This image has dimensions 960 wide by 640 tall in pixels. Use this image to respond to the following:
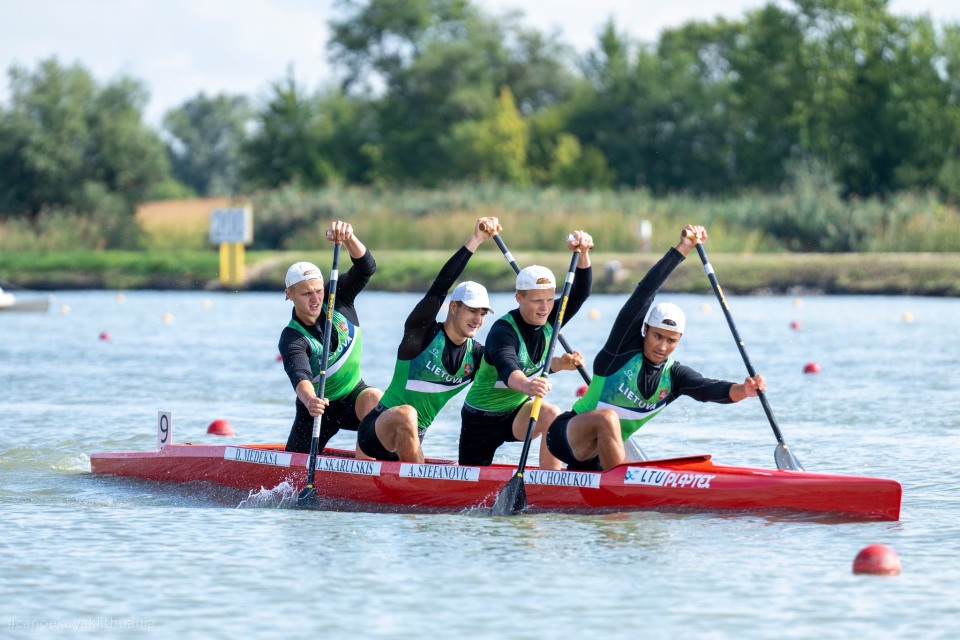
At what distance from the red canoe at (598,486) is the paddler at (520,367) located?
224mm

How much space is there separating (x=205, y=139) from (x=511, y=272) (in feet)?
253

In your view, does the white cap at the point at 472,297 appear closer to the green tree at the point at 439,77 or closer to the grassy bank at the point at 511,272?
the grassy bank at the point at 511,272

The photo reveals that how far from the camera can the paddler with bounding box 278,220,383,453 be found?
10078 millimetres

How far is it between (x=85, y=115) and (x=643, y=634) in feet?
156

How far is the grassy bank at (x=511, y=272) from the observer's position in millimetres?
32344

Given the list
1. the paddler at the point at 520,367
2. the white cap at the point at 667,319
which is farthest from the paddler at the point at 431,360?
the white cap at the point at 667,319

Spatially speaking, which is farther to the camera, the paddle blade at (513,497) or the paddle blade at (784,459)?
the paddle blade at (784,459)

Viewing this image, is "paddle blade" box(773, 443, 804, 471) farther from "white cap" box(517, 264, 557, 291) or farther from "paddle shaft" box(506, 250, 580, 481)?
"white cap" box(517, 264, 557, 291)

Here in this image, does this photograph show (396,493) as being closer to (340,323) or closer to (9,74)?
(340,323)

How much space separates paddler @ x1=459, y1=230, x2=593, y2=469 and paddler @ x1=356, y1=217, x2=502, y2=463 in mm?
149

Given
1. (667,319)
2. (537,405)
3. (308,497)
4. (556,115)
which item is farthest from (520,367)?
(556,115)

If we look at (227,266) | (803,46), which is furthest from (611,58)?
(227,266)

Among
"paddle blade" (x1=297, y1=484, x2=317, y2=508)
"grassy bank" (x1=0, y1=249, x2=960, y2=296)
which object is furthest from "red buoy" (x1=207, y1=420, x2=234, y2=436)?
"grassy bank" (x1=0, y1=249, x2=960, y2=296)

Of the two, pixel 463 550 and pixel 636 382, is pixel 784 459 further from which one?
pixel 463 550
